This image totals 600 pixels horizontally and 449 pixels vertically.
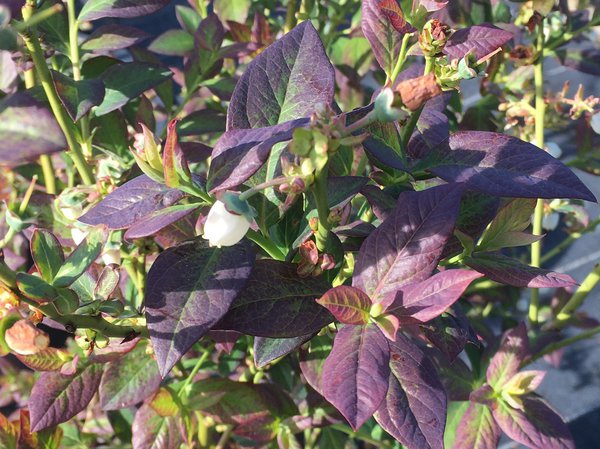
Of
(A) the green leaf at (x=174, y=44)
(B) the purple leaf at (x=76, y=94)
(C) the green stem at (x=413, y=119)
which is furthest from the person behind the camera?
(A) the green leaf at (x=174, y=44)

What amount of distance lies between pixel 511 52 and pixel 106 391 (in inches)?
27.8

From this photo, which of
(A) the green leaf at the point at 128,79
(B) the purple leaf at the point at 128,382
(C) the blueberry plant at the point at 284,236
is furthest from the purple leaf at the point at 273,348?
(A) the green leaf at the point at 128,79

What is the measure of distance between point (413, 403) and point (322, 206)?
0.20 meters

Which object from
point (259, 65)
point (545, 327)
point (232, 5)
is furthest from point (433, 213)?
point (232, 5)

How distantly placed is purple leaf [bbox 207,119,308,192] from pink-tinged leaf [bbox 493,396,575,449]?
52 cm

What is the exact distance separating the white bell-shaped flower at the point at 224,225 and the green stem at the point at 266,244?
9cm

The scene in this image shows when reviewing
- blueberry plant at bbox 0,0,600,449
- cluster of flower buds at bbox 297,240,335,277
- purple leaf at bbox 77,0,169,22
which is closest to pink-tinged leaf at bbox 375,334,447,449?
blueberry plant at bbox 0,0,600,449

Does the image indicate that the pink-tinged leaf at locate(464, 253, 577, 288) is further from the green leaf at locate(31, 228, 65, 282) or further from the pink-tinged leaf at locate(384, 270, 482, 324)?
the green leaf at locate(31, 228, 65, 282)

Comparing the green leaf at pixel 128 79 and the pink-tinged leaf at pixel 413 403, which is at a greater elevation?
the green leaf at pixel 128 79

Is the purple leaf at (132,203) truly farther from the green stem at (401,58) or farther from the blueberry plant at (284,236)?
the green stem at (401,58)

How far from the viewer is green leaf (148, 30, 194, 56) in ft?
3.49

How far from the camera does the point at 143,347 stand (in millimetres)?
807

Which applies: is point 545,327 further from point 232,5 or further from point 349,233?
point 232,5

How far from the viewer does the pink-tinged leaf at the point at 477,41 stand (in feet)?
2.07
